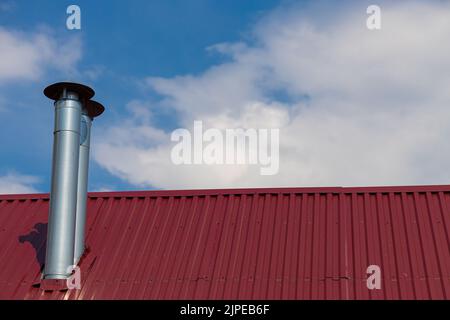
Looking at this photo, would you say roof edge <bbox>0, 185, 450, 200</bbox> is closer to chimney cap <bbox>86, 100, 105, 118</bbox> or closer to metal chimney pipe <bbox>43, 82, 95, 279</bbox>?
chimney cap <bbox>86, 100, 105, 118</bbox>

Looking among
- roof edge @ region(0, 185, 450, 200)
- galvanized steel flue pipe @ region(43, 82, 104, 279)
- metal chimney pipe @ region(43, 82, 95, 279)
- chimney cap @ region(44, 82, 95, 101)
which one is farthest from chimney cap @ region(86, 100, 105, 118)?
roof edge @ region(0, 185, 450, 200)

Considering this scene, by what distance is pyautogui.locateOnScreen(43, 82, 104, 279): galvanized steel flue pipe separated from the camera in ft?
34.2

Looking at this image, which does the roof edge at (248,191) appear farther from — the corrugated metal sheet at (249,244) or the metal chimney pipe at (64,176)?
the metal chimney pipe at (64,176)

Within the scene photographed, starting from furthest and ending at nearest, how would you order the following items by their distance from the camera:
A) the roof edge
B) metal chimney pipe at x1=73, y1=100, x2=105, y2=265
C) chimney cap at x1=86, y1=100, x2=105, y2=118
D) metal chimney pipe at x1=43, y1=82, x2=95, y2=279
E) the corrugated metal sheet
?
chimney cap at x1=86, y1=100, x2=105, y2=118, the roof edge, metal chimney pipe at x1=73, y1=100, x2=105, y2=265, metal chimney pipe at x1=43, y1=82, x2=95, y2=279, the corrugated metal sheet

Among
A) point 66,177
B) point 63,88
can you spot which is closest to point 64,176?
point 66,177

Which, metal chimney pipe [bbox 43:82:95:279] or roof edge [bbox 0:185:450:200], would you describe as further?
roof edge [bbox 0:185:450:200]

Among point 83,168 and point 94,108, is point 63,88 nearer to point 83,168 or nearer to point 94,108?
point 94,108

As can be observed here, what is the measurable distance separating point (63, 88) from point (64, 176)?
1.56m

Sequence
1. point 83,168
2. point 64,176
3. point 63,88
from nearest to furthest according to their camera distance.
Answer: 1. point 64,176
2. point 63,88
3. point 83,168

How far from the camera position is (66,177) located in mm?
10719

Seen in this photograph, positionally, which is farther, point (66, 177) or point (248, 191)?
point (248, 191)
